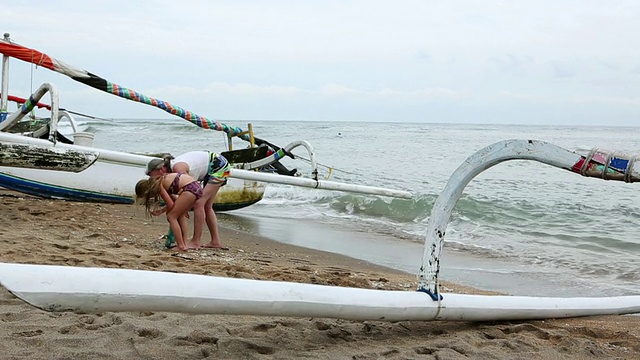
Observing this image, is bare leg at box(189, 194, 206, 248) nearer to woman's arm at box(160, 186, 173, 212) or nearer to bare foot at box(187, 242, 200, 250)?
bare foot at box(187, 242, 200, 250)

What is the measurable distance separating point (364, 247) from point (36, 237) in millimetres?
Answer: 3766

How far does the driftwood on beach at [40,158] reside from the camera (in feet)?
14.5

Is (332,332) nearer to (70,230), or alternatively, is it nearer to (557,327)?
(557,327)

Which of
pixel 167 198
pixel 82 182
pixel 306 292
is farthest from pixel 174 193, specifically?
pixel 306 292

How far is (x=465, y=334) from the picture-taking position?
336 cm

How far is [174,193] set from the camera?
20.3 ft

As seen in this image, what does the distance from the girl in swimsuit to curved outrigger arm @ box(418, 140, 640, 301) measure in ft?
10.8

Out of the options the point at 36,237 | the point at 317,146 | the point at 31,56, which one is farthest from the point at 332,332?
the point at 317,146

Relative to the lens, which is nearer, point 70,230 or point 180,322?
point 180,322

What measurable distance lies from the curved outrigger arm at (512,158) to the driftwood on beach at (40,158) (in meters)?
2.70

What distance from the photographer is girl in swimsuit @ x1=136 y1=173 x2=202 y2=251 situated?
591 cm

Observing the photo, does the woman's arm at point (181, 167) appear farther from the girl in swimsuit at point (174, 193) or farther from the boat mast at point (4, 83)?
the boat mast at point (4, 83)

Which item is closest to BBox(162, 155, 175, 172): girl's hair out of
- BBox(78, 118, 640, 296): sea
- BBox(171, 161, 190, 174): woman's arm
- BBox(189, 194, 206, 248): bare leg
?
BBox(171, 161, 190, 174): woman's arm

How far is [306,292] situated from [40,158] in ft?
8.39
